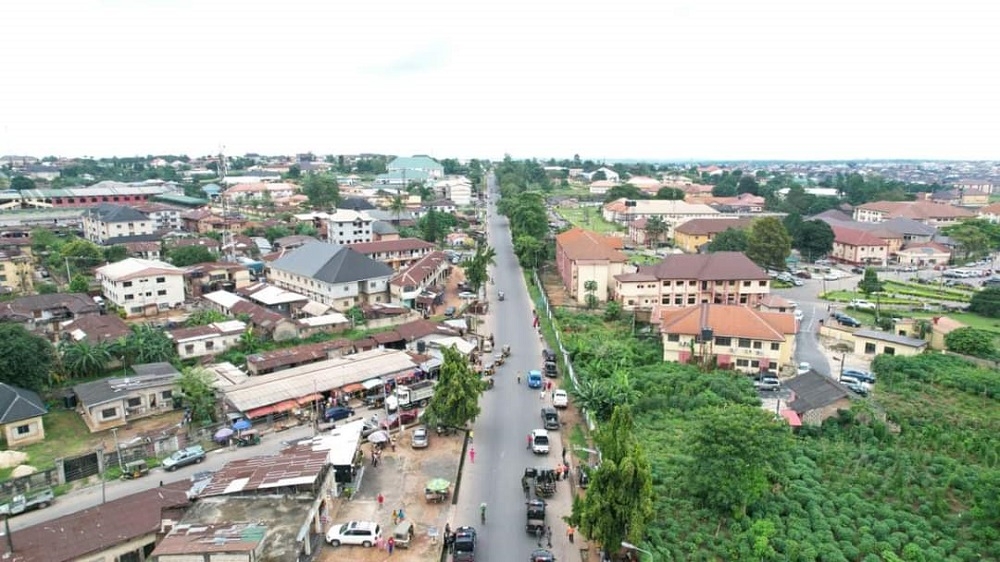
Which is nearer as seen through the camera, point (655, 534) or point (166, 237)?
point (655, 534)

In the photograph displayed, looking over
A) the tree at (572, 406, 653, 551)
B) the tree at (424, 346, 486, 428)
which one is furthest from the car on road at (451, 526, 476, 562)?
the tree at (424, 346, 486, 428)

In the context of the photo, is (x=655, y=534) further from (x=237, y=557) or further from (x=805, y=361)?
(x=805, y=361)

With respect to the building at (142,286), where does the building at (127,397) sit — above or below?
below

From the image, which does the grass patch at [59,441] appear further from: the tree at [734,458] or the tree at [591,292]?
the tree at [591,292]

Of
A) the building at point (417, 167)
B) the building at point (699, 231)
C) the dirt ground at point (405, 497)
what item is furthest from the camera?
the building at point (417, 167)

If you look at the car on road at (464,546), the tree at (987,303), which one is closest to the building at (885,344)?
the tree at (987,303)

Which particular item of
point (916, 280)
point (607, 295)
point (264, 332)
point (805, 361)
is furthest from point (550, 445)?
point (916, 280)

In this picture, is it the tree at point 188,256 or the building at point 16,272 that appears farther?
the tree at point 188,256
